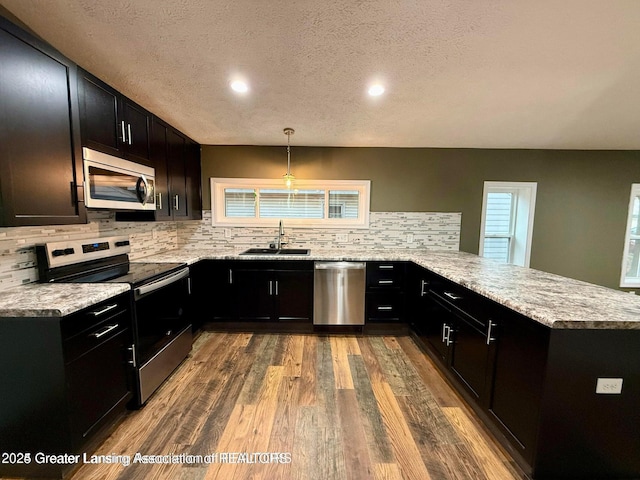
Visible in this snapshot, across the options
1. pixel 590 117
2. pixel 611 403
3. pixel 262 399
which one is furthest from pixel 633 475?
pixel 590 117

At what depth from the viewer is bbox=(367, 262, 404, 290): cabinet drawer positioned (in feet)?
9.51

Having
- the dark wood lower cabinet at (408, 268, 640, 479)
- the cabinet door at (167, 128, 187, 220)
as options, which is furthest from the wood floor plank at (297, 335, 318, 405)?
the cabinet door at (167, 128, 187, 220)

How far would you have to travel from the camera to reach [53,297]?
1.33 meters

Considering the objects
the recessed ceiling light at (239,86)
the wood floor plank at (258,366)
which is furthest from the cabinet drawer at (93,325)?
the recessed ceiling light at (239,86)

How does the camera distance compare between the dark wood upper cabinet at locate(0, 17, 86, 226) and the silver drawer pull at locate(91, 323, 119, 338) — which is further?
the silver drawer pull at locate(91, 323, 119, 338)

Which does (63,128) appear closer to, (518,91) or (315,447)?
(315,447)

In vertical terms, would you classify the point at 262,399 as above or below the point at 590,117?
below

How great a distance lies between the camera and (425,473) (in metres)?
1.33

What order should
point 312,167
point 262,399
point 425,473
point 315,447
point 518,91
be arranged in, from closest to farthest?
point 425,473 < point 315,447 < point 262,399 < point 518,91 < point 312,167

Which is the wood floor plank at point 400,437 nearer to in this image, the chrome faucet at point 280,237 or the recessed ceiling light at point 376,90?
the chrome faucet at point 280,237

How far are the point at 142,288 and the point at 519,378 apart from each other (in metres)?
2.36

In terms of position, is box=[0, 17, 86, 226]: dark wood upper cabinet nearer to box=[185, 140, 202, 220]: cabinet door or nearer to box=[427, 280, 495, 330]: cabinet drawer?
box=[185, 140, 202, 220]: cabinet door

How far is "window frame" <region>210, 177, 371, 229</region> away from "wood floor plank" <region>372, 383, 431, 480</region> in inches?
80.2

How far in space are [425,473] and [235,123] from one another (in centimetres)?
316
